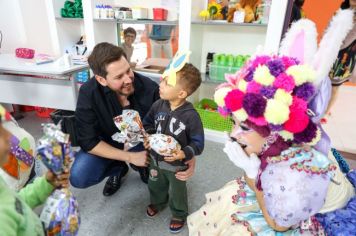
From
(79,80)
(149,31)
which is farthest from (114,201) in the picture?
(149,31)

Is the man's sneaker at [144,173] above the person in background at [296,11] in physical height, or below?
below

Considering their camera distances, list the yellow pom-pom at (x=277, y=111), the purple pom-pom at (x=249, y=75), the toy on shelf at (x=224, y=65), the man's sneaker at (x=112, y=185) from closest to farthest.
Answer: the yellow pom-pom at (x=277, y=111)
the purple pom-pom at (x=249, y=75)
the man's sneaker at (x=112, y=185)
the toy on shelf at (x=224, y=65)

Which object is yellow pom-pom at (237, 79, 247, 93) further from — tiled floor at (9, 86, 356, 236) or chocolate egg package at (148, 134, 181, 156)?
tiled floor at (9, 86, 356, 236)

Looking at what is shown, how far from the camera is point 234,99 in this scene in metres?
0.74

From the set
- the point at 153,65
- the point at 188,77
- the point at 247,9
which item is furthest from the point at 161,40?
the point at 188,77

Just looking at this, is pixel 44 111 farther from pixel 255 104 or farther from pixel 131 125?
pixel 255 104

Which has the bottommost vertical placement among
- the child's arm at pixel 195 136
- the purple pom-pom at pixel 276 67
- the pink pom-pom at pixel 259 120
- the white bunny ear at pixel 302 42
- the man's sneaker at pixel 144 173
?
the man's sneaker at pixel 144 173

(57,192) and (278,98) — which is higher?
(278,98)

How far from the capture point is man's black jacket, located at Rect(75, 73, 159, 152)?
1389mm

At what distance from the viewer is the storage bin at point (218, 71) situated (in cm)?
224

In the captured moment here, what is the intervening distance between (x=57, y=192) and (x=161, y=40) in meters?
2.13

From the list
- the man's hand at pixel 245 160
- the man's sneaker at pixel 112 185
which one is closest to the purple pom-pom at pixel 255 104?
the man's hand at pixel 245 160

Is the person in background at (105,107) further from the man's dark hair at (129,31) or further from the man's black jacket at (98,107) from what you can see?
the man's dark hair at (129,31)

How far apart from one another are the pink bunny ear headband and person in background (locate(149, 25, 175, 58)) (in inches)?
73.1
